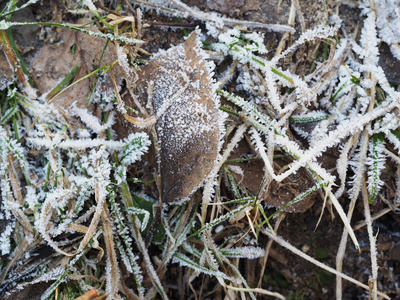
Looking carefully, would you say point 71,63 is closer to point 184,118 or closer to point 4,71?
point 4,71

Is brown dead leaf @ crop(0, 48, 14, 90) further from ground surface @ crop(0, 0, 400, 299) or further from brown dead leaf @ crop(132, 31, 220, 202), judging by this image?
brown dead leaf @ crop(132, 31, 220, 202)

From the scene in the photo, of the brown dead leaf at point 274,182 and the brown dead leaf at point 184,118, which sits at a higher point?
the brown dead leaf at point 184,118

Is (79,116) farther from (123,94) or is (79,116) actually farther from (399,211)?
(399,211)

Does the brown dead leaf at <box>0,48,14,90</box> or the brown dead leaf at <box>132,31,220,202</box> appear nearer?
the brown dead leaf at <box>132,31,220,202</box>

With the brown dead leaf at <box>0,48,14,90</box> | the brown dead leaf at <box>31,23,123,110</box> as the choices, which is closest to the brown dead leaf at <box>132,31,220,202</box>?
the brown dead leaf at <box>31,23,123,110</box>

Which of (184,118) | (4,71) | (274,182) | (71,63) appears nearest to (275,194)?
(274,182)

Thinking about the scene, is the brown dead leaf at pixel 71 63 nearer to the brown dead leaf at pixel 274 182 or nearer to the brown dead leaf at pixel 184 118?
the brown dead leaf at pixel 184 118

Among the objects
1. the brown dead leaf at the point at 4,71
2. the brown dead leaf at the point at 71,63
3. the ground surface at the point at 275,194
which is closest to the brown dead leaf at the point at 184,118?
the ground surface at the point at 275,194
